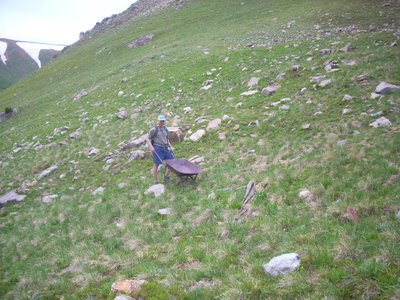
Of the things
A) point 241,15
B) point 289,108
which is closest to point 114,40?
point 241,15

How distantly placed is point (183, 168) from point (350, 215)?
633 centimetres

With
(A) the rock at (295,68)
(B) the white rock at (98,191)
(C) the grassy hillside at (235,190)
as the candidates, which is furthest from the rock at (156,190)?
(A) the rock at (295,68)

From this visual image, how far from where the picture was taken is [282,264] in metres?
6.44

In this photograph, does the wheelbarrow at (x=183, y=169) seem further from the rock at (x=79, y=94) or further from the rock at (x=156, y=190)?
the rock at (x=79, y=94)

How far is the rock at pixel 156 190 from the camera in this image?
40.7 ft

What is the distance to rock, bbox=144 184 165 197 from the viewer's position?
12410mm

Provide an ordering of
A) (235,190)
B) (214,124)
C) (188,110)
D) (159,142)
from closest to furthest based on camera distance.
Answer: (235,190) → (159,142) → (214,124) → (188,110)

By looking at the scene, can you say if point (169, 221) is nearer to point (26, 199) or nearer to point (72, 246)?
point (72, 246)

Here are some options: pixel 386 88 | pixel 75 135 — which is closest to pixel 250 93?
pixel 386 88

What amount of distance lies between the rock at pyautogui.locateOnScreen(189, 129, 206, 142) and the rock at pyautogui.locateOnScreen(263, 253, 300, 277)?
1019cm

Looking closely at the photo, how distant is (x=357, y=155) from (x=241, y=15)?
4100 centimetres

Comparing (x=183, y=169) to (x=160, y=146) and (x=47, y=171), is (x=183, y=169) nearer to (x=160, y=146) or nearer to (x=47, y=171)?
(x=160, y=146)

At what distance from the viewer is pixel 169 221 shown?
10211mm

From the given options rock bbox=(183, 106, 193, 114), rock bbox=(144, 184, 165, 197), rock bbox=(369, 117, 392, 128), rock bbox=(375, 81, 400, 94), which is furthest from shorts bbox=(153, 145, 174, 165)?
rock bbox=(375, 81, 400, 94)
